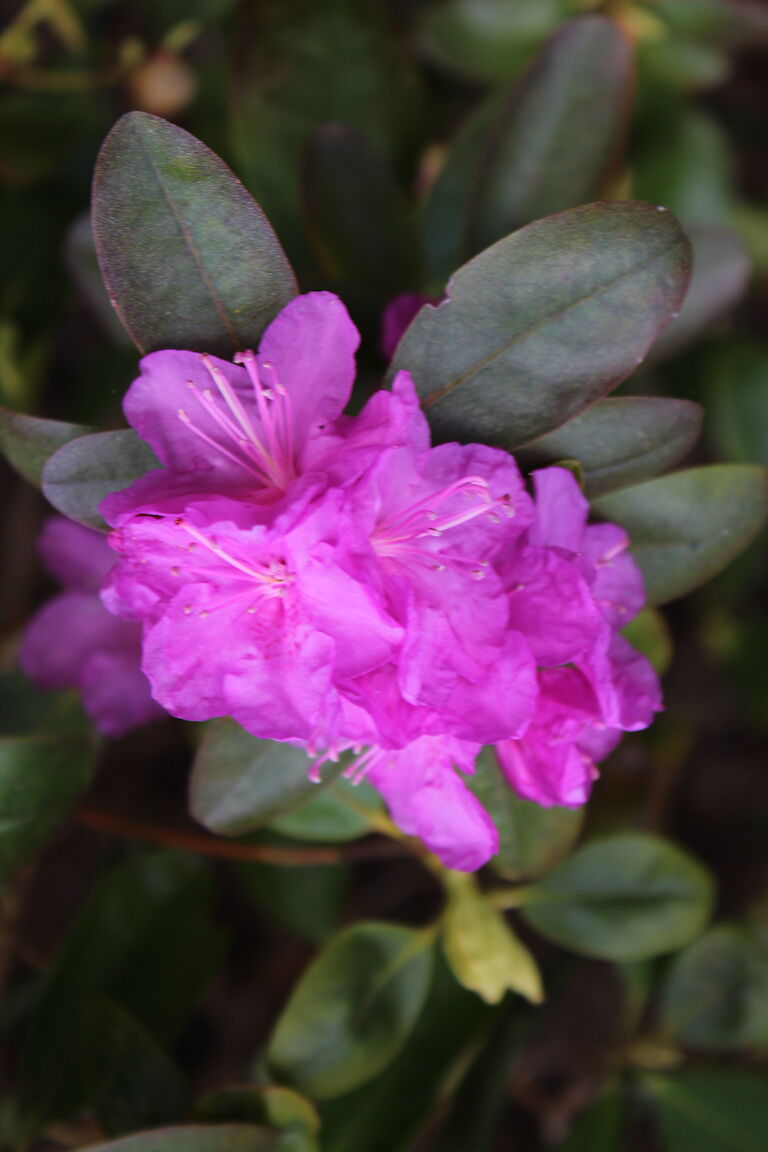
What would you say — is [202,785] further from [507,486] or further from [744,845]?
[744,845]

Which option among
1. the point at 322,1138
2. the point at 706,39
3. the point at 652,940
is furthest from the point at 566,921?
the point at 706,39

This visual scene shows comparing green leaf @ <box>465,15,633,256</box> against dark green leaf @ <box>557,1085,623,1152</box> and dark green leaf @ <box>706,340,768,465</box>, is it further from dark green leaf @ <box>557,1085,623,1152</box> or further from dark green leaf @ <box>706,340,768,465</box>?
dark green leaf @ <box>557,1085,623,1152</box>

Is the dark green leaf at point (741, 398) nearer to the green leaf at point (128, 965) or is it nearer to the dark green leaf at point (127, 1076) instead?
the green leaf at point (128, 965)

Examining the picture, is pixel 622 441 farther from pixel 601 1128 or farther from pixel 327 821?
pixel 601 1128

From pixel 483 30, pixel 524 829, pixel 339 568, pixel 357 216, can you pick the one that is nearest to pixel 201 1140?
pixel 524 829

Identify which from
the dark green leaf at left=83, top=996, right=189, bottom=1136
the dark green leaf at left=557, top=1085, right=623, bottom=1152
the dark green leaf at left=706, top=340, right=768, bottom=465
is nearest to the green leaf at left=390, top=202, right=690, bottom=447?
the dark green leaf at left=83, top=996, right=189, bottom=1136
